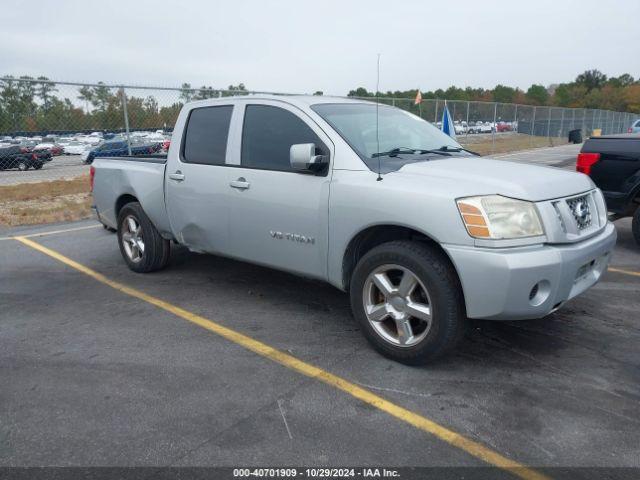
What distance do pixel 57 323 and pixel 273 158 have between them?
221 centimetres

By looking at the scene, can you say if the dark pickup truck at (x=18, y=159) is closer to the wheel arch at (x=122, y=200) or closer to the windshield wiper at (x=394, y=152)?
the wheel arch at (x=122, y=200)

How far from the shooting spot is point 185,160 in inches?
192

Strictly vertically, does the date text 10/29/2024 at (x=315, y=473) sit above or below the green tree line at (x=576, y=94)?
below

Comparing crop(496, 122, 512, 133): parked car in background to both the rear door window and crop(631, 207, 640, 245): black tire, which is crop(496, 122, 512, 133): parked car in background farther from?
the rear door window

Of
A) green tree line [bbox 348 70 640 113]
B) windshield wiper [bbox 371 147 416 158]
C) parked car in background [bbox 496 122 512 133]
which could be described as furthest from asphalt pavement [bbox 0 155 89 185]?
green tree line [bbox 348 70 640 113]

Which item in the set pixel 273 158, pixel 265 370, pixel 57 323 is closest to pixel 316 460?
pixel 265 370

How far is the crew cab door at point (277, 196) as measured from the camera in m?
3.85

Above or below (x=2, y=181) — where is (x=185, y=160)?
above

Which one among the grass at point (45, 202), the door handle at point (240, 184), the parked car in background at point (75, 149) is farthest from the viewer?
the parked car in background at point (75, 149)

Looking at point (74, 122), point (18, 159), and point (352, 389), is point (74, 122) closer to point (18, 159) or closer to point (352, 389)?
point (18, 159)

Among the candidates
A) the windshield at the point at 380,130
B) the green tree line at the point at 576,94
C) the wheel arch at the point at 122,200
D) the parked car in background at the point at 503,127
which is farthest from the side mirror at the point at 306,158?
the green tree line at the point at 576,94

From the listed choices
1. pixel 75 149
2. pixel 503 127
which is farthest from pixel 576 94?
pixel 75 149

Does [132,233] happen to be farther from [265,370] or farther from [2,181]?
[2,181]

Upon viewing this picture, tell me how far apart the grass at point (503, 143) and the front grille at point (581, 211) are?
1659 centimetres
